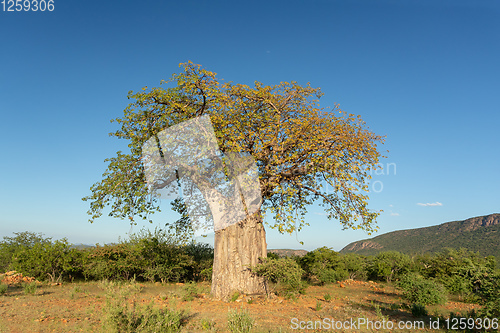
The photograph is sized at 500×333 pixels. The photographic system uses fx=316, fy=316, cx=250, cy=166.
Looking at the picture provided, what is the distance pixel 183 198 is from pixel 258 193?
13.3 ft

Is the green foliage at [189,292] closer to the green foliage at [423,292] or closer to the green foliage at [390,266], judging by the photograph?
the green foliage at [423,292]

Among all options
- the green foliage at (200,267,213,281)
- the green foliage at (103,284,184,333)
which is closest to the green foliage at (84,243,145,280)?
the green foliage at (200,267,213,281)

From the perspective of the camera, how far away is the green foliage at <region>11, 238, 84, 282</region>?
1470 cm

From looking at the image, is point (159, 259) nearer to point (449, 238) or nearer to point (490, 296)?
point (490, 296)

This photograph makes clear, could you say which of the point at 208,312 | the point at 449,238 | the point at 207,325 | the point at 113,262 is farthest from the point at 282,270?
the point at 449,238

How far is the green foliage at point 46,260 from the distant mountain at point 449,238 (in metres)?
42.6

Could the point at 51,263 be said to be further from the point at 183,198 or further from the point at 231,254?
the point at 231,254

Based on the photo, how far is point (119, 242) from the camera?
1711 centimetres

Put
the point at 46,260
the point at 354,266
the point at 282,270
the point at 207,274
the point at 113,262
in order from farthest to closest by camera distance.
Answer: the point at 354,266 < the point at 207,274 < the point at 113,262 < the point at 46,260 < the point at 282,270

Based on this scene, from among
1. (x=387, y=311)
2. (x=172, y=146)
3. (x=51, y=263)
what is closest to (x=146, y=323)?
(x=172, y=146)

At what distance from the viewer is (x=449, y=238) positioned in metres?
52.3

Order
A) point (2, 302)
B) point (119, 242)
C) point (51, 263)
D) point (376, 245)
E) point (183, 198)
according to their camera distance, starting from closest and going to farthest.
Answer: point (2, 302)
point (183, 198)
point (51, 263)
point (119, 242)
point (376, 245)
